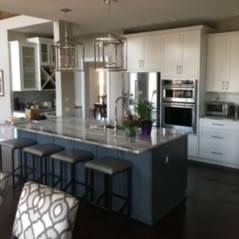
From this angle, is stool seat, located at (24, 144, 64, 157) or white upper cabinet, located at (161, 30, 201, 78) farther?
white upper cabinet, located at (161, 30, 201, 78)

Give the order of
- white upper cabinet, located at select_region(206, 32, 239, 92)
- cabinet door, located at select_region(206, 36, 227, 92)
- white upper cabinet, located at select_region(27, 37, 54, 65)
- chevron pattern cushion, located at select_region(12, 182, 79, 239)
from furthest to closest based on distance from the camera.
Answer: white upper cabinet, located at select_region(27, 37, 54, 65) < cabinet door, located at select_region(206, 36, 227, 92) < white upper cabinet, located at select_region(206, 32, 239, 92) < chevron pattern cushion, located at select_region(12, 182, 79, 239)

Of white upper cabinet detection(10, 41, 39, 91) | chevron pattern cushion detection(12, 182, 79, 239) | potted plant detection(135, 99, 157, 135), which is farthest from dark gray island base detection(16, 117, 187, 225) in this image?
white upper cabinet detection(10, 41, 39, 91)

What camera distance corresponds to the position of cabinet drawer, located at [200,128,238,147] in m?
5.31

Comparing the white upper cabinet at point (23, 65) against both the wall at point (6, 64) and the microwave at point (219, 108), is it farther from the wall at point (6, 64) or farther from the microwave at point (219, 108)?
the microwave at point (219, 108)

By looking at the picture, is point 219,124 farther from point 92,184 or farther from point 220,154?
point 92,184

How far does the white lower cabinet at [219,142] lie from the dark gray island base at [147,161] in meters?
1.68

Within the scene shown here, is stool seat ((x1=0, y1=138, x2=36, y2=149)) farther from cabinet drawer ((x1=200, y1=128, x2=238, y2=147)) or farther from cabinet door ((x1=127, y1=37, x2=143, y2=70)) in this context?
cabinet drawer ((x1=200, y1=128, x2=238, y2=147))

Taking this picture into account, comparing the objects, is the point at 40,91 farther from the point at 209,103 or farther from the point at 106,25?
the point at 209,103

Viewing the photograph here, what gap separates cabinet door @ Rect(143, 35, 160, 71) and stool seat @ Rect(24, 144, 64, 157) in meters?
2.84

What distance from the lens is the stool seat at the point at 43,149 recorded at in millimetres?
4117

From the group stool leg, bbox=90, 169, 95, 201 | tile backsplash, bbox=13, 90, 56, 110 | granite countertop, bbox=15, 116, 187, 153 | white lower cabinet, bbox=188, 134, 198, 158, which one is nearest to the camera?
granite countertop, bbox=15, 116, 187, 153

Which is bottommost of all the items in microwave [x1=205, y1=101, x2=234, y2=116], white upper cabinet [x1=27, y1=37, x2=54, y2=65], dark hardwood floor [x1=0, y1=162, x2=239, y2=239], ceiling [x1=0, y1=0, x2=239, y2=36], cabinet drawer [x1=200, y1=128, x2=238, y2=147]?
dark hardwood floor [x1=0, y1=162, x2=239, y2=239]

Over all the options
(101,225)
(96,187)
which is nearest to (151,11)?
(96,187)

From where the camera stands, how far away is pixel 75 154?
3832mm
